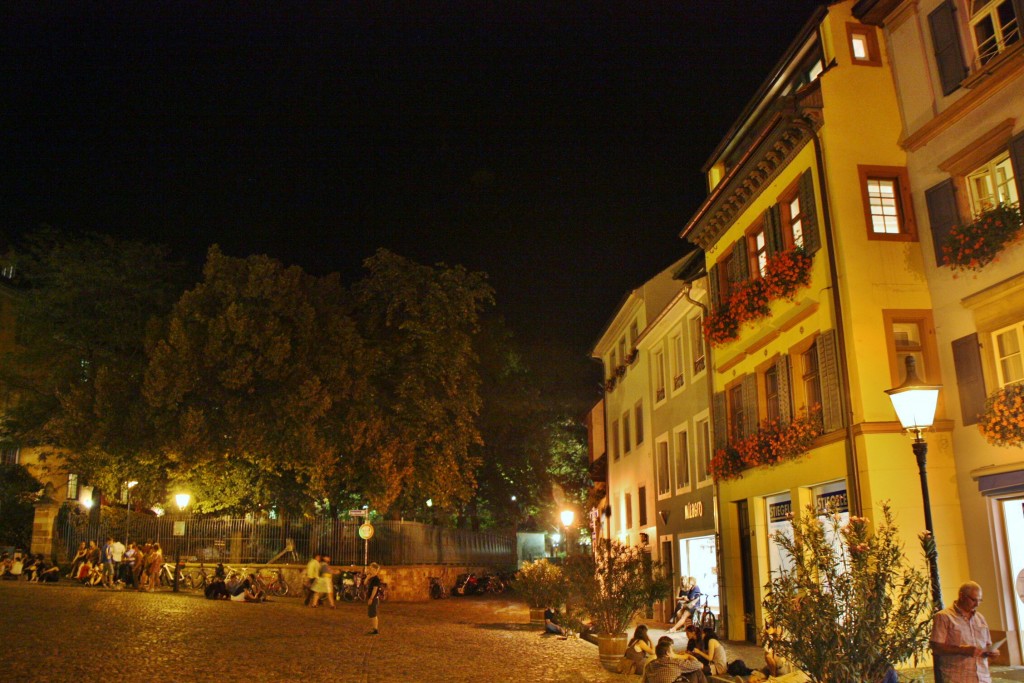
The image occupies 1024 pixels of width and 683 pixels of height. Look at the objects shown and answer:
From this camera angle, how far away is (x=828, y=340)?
51.9 ft

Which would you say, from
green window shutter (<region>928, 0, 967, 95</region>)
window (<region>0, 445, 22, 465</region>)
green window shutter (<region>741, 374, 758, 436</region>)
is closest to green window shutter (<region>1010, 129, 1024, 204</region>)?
green window shutter (<region>928, 0, 967, 95</region>)

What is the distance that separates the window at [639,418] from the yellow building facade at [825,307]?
34.9 feet

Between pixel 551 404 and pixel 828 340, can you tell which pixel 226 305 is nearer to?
pixel 828 340

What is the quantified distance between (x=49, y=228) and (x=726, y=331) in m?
28.5

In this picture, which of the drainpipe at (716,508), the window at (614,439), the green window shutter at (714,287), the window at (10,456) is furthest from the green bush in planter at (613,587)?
the window at (10,456)

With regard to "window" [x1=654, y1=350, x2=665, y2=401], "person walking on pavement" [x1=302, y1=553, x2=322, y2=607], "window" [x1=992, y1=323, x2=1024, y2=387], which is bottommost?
"person walking on pavement" [x1=302, y1=553, x2=322, y2=607]

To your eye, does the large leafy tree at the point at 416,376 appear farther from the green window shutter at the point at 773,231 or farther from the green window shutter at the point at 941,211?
the green window shutter at the point at 941,211

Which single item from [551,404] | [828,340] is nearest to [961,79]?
[828,340]

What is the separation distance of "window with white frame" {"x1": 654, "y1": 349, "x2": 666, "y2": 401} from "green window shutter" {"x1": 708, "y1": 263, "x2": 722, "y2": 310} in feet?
19.6

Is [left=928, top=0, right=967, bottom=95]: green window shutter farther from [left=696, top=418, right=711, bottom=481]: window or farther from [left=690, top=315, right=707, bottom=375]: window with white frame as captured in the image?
[left=696, top=418, right=711, bottom=481]: window

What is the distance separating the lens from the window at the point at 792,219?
57.8 ft

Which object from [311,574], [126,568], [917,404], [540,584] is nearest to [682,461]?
[540,584]

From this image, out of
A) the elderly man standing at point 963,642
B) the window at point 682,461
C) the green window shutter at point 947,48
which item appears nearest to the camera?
A: the elderly man standing at point 963,642

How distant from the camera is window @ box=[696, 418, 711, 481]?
928 inches
